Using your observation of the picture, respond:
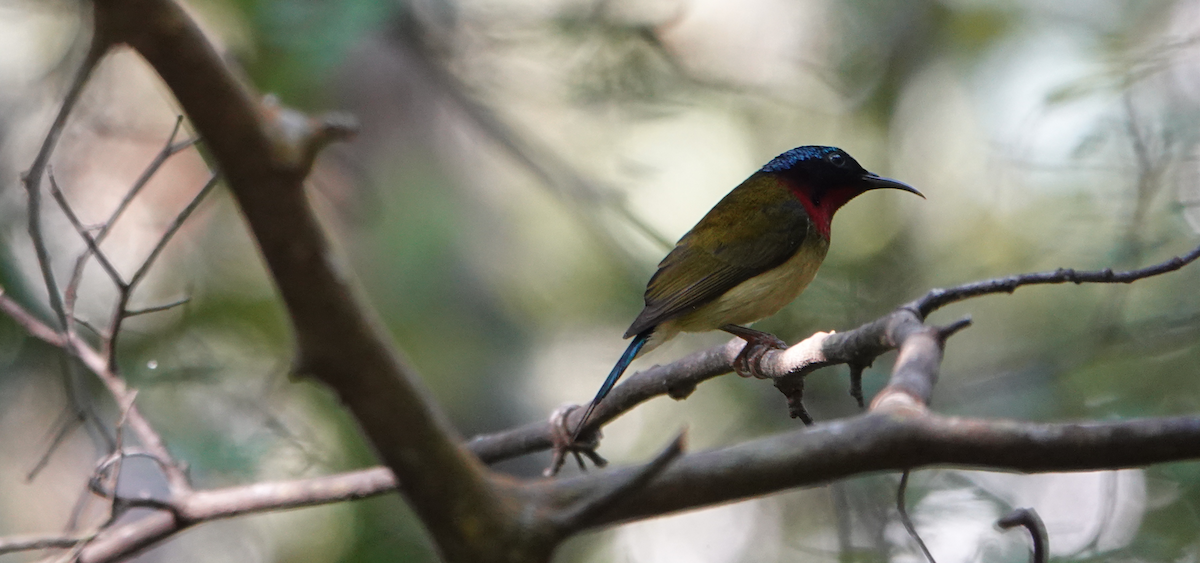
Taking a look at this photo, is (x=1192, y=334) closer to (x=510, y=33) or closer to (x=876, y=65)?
(x=876, y=65)

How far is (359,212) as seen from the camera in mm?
6199

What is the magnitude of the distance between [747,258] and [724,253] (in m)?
0.13

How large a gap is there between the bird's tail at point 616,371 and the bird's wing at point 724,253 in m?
0.06

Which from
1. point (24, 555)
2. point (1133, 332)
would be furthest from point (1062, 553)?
point (24, 555)

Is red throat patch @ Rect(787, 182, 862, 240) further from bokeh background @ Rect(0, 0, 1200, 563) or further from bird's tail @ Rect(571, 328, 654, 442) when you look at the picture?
bird's tail @ Rect(571, 328, 654, 442)

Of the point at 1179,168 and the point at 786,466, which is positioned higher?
the point at 1179,168

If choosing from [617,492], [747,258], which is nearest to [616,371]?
[747,258]

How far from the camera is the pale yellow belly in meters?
4.44

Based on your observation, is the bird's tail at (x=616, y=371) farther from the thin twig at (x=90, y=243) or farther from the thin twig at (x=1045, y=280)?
the thin twig at (x=90, y=243)

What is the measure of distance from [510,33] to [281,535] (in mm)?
3696

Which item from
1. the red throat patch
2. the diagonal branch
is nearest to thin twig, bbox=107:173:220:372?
the diagonal branch

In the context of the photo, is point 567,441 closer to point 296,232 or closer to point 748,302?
point 748,302

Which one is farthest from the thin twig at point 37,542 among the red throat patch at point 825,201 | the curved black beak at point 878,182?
the curved black beak at point 878,182

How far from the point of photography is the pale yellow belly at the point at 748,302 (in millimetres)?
4438
